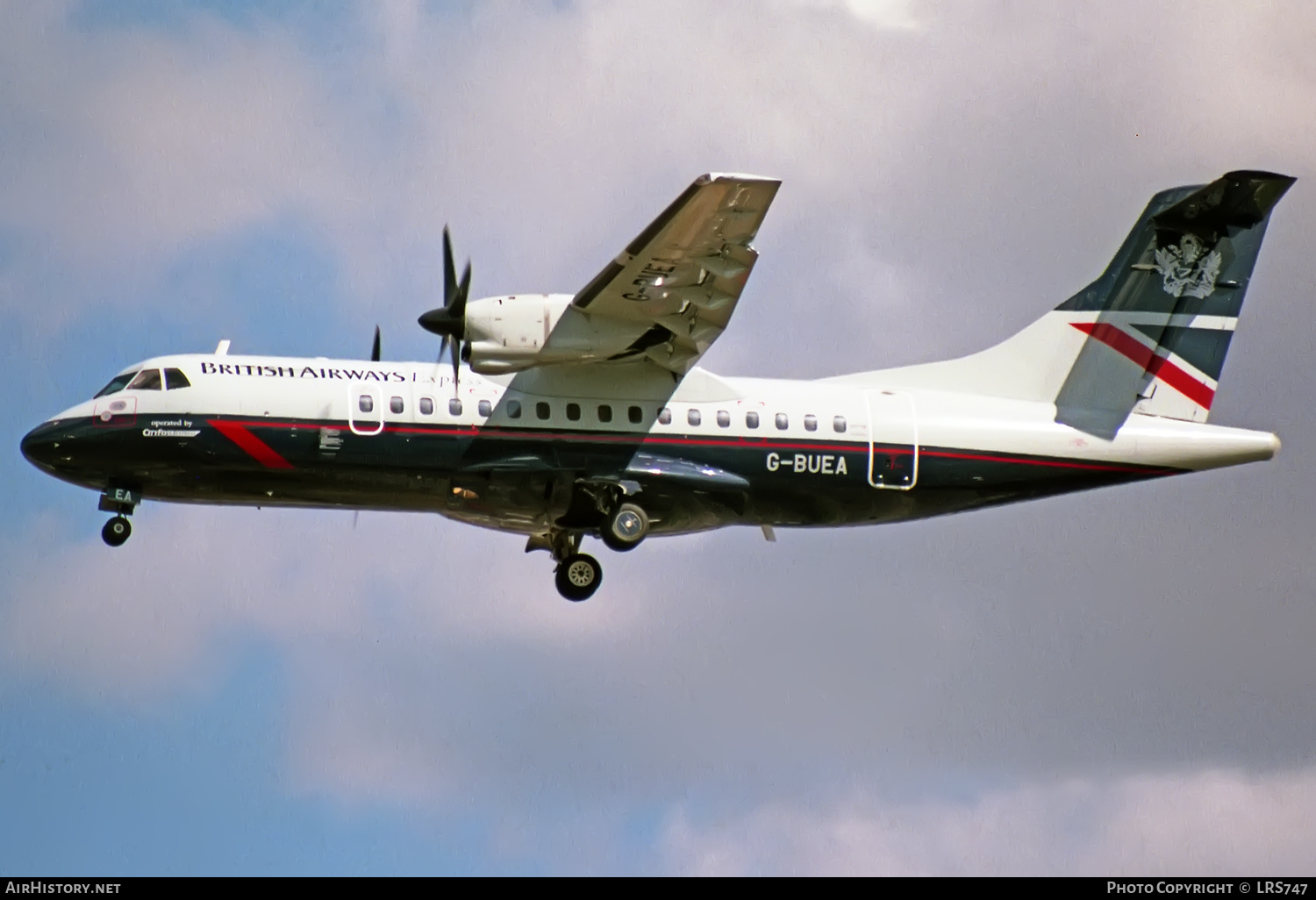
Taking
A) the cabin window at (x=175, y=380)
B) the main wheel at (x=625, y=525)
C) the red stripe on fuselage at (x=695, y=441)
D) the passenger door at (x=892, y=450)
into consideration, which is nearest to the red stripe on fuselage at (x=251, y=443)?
the red stripe on fuselage at (x=695, y=441)

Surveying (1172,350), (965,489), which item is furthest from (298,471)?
(1172,350)

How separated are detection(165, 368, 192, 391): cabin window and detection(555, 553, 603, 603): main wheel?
575cm

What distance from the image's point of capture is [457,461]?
24.9m

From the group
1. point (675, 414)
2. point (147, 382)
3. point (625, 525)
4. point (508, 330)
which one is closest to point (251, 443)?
point (147, 382)

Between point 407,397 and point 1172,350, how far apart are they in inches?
442

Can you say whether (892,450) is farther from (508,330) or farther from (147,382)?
(147,382)

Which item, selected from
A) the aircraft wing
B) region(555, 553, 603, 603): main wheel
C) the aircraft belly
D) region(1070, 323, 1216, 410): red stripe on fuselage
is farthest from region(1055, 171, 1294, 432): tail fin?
region(555, 553, 603, 603): main wheel

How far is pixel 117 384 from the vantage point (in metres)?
24.9

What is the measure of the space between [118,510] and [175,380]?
1.81 metres

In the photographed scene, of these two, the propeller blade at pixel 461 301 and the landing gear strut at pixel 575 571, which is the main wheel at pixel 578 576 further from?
the propeller blade at pixel 461 301

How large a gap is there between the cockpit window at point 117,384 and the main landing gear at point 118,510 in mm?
1278

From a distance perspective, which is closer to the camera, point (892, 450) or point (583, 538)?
point (892, 450)

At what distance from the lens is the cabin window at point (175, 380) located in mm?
24641
